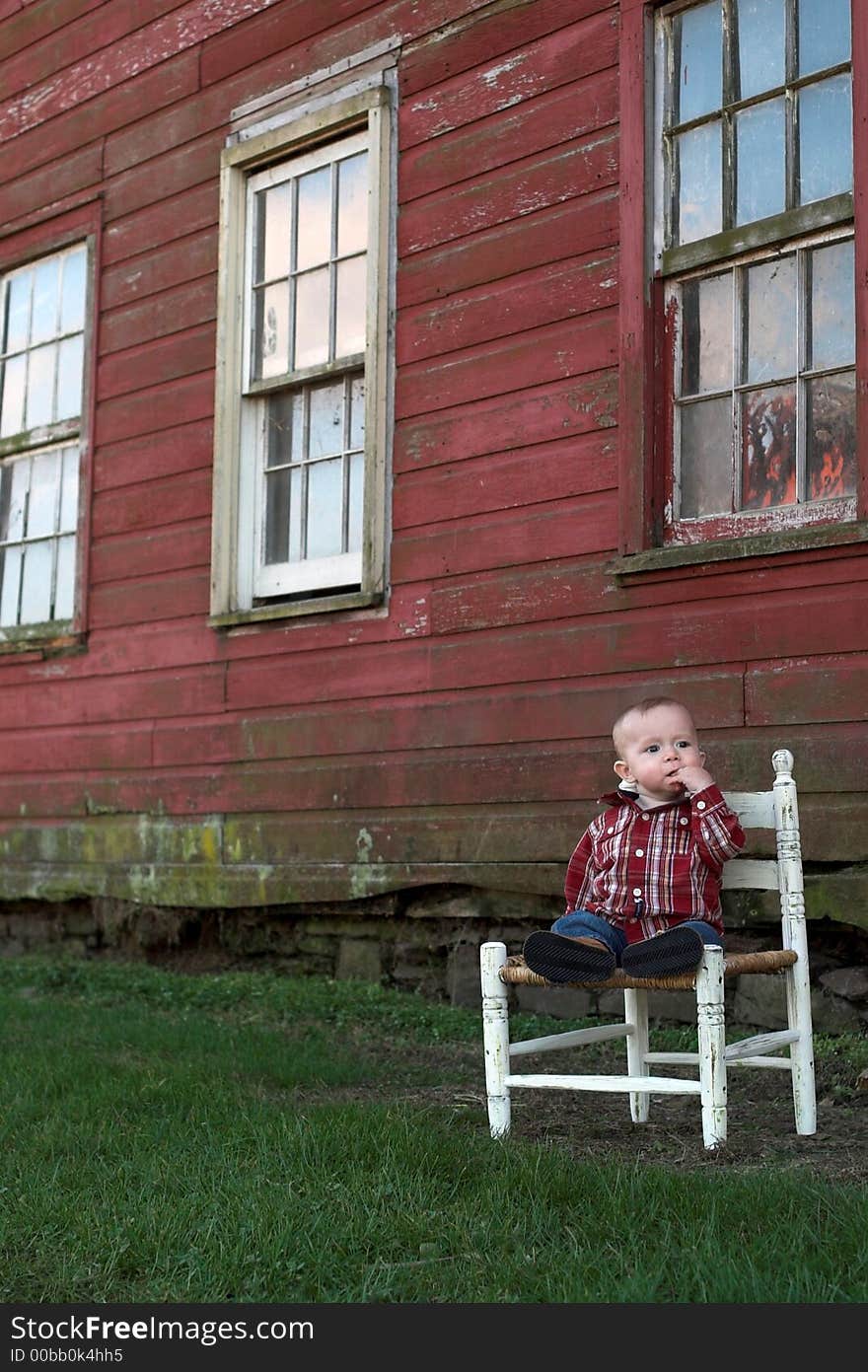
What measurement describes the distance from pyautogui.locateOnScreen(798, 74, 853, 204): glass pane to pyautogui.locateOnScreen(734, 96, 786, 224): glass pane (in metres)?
0.08

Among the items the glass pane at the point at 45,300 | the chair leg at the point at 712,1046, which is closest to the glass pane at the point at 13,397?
the glass pane at the point at 45,300

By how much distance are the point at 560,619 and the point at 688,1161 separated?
8.62ft

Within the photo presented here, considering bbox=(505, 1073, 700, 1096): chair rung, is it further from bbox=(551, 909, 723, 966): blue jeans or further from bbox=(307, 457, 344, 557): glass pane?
bbox=(307, 457, 344, 557): glass pane

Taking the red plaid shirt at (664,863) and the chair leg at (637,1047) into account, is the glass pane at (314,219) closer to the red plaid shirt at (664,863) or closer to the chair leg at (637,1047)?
the red plaid shirt at (664,863)

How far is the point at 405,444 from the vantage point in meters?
6.24

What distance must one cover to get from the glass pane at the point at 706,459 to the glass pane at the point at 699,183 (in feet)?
2.03

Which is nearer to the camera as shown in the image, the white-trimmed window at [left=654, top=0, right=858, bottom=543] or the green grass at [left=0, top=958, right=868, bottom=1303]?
the green grass at [left=0, top=958, right=868, bottom=1303]

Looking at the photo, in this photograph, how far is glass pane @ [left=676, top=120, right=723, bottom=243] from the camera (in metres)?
5.27

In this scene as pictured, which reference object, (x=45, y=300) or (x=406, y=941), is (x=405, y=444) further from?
(x=45, y=300)

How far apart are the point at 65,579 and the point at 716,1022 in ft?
18.2

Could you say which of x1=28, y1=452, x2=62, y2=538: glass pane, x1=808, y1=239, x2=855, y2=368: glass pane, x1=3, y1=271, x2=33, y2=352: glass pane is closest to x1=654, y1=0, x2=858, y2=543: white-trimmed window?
x1=808, y1=239, x2=855, y2=368: glass pane

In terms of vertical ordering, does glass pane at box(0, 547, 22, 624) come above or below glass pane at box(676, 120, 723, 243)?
below

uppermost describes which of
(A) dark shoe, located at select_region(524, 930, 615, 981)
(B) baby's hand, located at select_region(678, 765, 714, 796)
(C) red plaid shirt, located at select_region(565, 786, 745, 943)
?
(B) baby's hand, located at select_region(678, 765, 714, 796)

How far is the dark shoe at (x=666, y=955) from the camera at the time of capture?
133 inches
